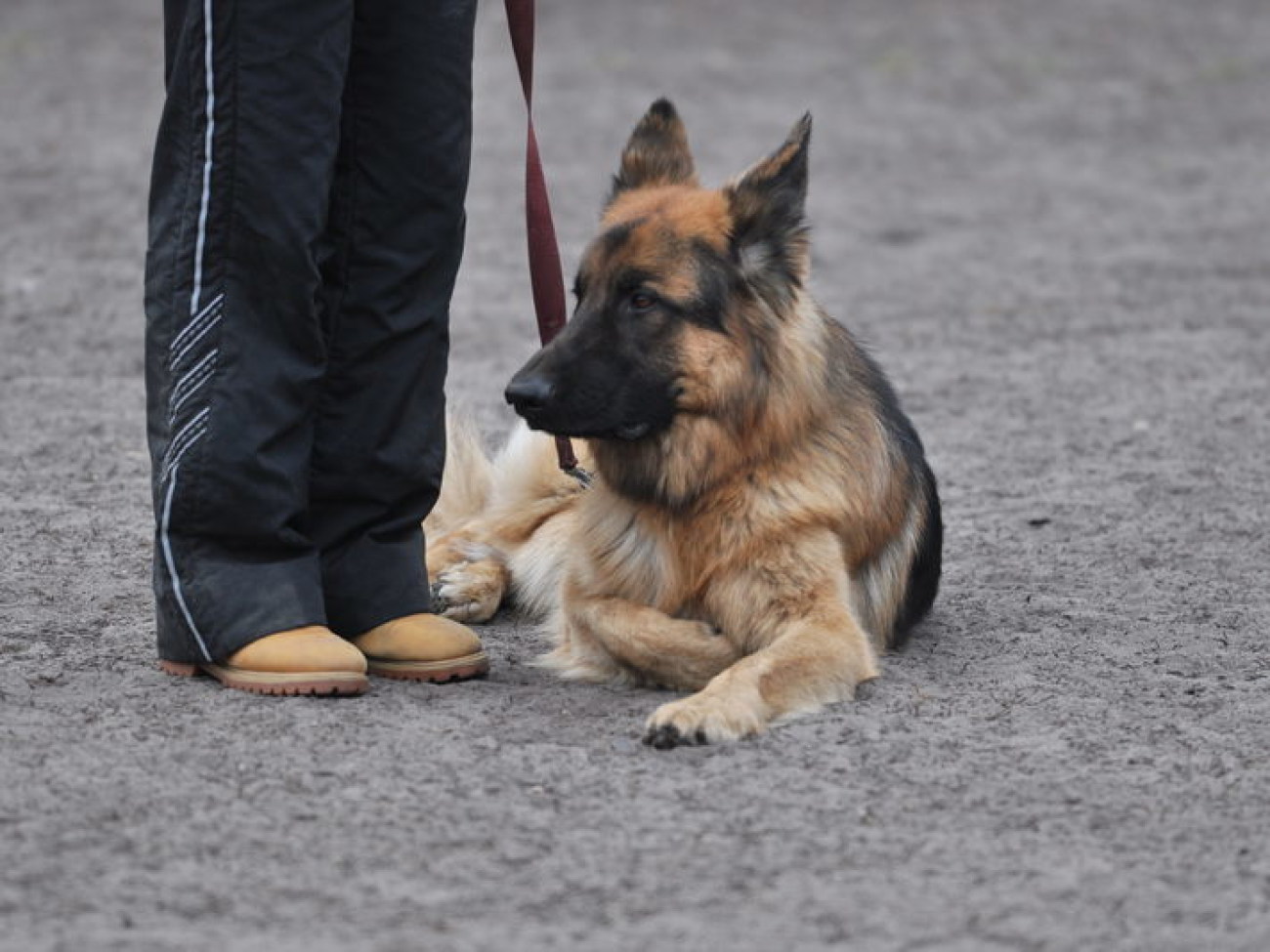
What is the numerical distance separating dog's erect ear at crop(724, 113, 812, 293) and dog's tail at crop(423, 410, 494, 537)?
5.72ft

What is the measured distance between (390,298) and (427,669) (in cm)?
91

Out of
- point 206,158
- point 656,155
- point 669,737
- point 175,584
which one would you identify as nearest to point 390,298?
point 206,158

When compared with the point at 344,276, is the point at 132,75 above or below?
above

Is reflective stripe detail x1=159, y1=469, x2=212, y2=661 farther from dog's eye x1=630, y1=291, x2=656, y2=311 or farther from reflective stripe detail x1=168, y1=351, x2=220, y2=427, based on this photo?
dog's eye x1=630, y1=291, x2=656, y2=311

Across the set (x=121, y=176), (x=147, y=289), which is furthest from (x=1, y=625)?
(x=121, y=176)

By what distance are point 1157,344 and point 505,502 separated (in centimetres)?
438

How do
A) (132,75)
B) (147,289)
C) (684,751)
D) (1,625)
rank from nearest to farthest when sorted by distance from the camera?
(684,751)
(147,289)
(1,625)
(132,75)

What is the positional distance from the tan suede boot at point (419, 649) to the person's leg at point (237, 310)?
232mm

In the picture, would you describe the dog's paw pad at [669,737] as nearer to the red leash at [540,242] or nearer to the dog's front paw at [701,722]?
the dog's front paw at [701,722]

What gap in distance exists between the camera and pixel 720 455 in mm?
4621

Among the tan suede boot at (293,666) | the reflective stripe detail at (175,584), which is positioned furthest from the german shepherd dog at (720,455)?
the reflective stripe detail at (175,584)

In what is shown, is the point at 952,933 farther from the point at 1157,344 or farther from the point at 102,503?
the point at 1157,344

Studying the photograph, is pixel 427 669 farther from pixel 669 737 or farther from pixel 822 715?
pixel 822 715

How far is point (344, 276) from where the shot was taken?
4426mm
